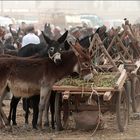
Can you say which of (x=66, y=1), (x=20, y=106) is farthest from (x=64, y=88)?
(x=66, y=1)

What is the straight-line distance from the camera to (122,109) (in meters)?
11.8

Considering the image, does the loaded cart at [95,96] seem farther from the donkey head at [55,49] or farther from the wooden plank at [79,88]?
the donkey head at [55,49]

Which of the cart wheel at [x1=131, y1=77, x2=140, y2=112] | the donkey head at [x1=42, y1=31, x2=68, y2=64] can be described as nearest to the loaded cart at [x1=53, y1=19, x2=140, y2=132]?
the donkey head at [x1=42, y1=31, x2=68, y2=64]

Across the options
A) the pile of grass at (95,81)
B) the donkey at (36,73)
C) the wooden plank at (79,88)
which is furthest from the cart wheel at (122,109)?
the donkey at (36,73)

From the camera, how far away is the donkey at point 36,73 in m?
11.1

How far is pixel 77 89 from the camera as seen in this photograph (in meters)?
10.8

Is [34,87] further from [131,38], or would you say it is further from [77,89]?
[131,38]

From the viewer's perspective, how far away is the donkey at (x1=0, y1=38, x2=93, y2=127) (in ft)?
36.4

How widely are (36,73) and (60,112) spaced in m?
0.94

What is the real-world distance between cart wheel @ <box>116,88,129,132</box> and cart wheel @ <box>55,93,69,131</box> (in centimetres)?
106

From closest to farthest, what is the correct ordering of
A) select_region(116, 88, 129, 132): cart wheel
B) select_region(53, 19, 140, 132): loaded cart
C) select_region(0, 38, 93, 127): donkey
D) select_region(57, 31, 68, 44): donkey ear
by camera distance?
select_region(53, 19, 140, 132): loaded cart, select_region(116, 88, 129, 132): cart wheel, select_region(0, 38, 93, 127): donkey, select_region(57, 31, 68, 44): donkey ear

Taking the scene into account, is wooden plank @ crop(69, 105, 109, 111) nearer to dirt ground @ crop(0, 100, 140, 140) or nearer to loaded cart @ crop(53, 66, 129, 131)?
loaded cart @ crop(53, 66, 129, 131)

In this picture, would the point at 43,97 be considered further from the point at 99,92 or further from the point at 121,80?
the point at 121,80

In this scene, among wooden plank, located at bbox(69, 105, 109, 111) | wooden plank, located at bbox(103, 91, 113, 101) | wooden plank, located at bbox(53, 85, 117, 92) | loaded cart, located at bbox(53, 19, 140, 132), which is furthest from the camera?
wooden plank, located at bbox(69, 105, 109, 111)
